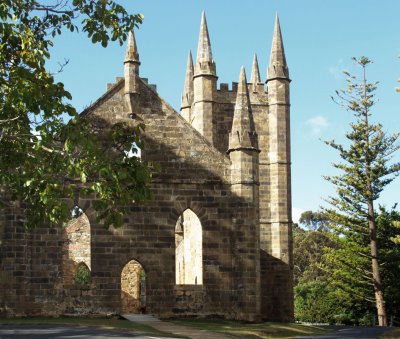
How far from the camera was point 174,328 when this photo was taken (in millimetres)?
23734

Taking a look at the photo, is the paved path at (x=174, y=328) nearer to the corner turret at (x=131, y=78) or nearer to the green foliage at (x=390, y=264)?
the corner turret at (x=131, y=78)

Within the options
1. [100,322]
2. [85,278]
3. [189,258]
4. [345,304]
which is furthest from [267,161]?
[85,278]

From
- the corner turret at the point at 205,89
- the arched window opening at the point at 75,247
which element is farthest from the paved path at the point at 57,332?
the corner turret at the point at 205,89

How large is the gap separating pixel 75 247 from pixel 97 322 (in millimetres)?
16470

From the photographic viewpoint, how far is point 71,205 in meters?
28.1

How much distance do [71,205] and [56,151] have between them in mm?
12765

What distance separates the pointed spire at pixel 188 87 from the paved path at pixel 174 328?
17982 mm

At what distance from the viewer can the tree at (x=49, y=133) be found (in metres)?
14.7

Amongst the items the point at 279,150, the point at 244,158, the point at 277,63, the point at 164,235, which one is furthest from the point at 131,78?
the point at 277,63

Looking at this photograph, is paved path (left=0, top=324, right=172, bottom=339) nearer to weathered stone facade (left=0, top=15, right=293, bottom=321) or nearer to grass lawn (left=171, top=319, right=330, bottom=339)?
grass lawn (left=171, top=319, right=330, bottom=339)

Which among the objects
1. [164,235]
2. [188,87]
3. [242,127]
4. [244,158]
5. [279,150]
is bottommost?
[164,235]

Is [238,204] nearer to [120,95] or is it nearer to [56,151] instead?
[120,95]

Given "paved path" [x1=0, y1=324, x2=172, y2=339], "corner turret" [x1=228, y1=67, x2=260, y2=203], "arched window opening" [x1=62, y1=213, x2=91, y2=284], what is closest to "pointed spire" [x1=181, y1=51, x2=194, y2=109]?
"arched window opening" [x1=62, y1=213, x2=91, y2=284]

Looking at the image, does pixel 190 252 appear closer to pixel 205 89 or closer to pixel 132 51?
pixel 205 89
